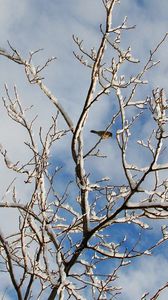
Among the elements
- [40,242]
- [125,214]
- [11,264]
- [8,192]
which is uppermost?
[125,214]

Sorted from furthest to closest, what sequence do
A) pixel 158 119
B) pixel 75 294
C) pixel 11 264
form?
pixel 75 294 → pixel 11 264 → pixel 158 119

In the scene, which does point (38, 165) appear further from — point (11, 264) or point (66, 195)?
point (11, 264)

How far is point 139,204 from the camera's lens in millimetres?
5762

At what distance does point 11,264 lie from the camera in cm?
546

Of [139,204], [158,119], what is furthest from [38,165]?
[158,119]

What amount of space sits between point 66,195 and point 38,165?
49 cm

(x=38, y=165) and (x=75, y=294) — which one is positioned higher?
(x=38, y=165)

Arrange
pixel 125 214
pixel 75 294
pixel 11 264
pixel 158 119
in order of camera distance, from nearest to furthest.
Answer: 1. pixel 158 119
2. pixel 11 264
3. pixel 75 294
4. pixel 125 214

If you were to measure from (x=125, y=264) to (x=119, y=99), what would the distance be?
2.00 meters

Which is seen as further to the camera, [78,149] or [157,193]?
[78,149]

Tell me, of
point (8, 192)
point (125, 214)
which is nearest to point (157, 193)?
point (125, 214)

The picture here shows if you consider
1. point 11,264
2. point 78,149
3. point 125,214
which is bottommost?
point 11,264

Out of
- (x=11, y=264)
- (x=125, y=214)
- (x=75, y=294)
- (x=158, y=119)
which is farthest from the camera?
(x=125, y=214)

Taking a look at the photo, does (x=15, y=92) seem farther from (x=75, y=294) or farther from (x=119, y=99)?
(x=75, y=294)
